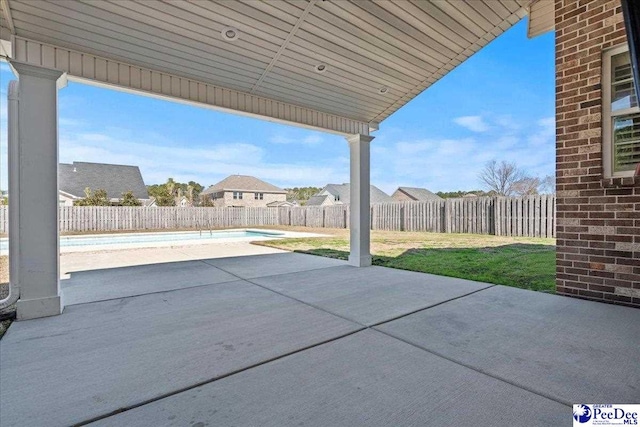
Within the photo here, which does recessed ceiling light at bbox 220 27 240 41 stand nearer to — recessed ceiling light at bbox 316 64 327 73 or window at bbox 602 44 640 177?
recessed ceiling light at bbox 316 64 327 73

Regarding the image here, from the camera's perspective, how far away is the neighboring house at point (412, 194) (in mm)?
35219

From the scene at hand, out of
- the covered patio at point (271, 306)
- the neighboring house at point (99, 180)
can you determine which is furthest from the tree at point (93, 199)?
the covered patio at point (271, 306)

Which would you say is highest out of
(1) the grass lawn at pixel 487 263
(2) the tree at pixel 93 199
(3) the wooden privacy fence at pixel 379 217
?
(2) the tree at pixel 93 199

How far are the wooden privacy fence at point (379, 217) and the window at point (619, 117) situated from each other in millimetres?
8678

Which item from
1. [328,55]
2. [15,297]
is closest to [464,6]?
[328,55]

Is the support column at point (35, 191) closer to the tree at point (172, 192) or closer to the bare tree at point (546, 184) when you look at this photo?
the tree at point (172, 192)

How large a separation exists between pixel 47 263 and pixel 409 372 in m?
3.84

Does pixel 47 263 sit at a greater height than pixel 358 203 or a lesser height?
lesser

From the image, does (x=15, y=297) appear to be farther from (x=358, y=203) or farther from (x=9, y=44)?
(x=358, y=203)

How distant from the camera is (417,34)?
401 centimetres

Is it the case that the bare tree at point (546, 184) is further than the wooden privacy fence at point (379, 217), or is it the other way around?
the bare tree at point (546, 184)

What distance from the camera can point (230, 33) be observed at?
11.6ft

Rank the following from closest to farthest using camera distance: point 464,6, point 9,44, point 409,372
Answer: point 409,372 < point 9,44 < point 464,6

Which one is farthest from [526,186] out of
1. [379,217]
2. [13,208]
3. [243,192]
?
[13,208]
